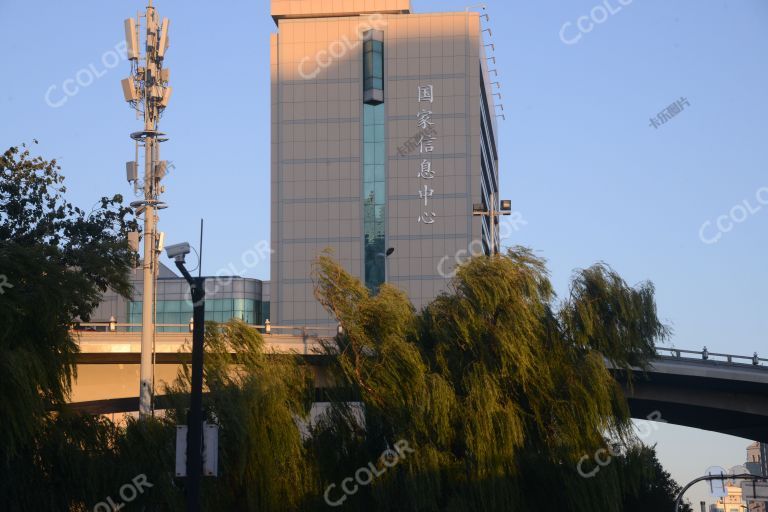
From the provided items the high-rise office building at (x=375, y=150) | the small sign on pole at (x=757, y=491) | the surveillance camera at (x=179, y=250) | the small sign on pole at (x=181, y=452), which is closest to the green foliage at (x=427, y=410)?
the small sign on pole at (x=757, y=491)

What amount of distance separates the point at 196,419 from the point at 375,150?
74143 millimetres

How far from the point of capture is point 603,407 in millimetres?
30219

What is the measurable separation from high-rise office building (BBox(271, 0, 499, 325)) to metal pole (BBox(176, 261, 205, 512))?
68.8 meters

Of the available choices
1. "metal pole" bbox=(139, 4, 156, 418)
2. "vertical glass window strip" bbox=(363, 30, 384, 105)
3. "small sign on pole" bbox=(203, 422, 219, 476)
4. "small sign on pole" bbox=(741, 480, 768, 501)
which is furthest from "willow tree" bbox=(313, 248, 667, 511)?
"vertical glass window strip" bbox=(363, 30, 384, 105)

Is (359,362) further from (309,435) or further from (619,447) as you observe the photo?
(619,447)

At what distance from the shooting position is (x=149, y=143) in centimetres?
3017

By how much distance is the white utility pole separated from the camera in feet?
96.8

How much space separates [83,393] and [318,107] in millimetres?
54375

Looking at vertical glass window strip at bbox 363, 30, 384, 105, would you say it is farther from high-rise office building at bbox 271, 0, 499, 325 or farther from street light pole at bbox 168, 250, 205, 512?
street light pole at bbox 168, 250, 205, 512

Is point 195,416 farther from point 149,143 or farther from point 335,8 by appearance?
point 335,8

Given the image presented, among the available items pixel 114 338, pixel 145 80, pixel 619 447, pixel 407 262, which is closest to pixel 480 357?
pixel 619 447

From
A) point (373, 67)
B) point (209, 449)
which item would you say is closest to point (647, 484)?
point (209, 449)

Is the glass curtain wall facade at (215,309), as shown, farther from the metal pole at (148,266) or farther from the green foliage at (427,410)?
the metal pole at (148,266)

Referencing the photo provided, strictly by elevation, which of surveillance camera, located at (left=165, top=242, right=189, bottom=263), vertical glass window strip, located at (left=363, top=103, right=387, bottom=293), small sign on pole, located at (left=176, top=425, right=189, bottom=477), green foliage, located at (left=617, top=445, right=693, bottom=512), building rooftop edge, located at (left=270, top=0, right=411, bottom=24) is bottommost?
green foliage, located at (left=617, top=445, right=693, bottom=512)
